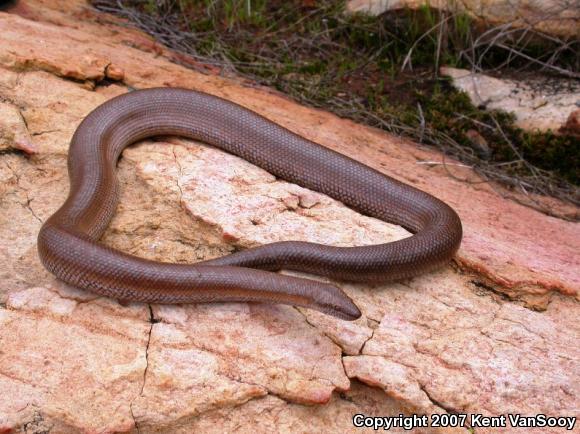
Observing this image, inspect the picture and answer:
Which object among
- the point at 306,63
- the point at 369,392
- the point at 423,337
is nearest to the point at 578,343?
the point at 423,337

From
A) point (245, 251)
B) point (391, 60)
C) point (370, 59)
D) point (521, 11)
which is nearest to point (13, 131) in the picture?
point (245, 251)

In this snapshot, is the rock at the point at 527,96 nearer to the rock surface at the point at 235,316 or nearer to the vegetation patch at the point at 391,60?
the vegetation patch at the point at 391,60

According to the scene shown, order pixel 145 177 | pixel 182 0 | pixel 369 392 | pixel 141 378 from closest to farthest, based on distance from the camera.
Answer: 1. pixel 141 378
2. pixel 369 392
3. pixel 145 177
4. pixel 182 0

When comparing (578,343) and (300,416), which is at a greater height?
(578,343)

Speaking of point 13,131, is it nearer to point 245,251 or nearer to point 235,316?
point 245,251

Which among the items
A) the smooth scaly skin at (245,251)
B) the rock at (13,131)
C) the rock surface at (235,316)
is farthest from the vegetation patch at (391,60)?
the rock at (13,131)

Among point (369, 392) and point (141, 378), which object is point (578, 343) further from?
point (141, 378)

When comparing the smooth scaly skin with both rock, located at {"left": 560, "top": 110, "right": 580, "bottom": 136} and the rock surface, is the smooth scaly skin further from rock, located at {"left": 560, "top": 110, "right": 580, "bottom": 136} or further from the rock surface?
rock, located at {"left": 560, "top": 110, "right": 580, "bottom": 136}
